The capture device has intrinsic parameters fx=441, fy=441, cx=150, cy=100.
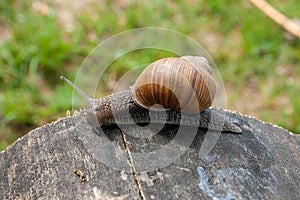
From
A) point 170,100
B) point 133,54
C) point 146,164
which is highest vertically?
point 133,54

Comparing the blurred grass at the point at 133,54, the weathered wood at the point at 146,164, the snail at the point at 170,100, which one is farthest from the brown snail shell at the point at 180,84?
the blurred grass at the point at 133,54

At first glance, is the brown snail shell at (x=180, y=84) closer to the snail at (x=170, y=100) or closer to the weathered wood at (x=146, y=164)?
the snail at (x=170, y=100)

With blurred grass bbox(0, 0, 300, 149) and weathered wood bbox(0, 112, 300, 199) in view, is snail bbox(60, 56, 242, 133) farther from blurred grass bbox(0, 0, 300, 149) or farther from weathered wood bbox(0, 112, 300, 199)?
blurred grass bbox(0, 0, 300, 149)

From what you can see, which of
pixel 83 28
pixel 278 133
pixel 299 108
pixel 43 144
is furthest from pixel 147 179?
pixel 83 28

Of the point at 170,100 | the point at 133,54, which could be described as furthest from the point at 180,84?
the point at 133,54

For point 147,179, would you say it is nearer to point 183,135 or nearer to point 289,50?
point 183,135

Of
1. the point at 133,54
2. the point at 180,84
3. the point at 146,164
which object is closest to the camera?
the point at 146,164

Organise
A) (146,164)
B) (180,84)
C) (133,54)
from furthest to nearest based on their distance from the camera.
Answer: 1. (133,54)
2. (180,84)
3. (146,164)

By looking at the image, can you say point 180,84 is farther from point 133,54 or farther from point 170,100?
point 133,54
